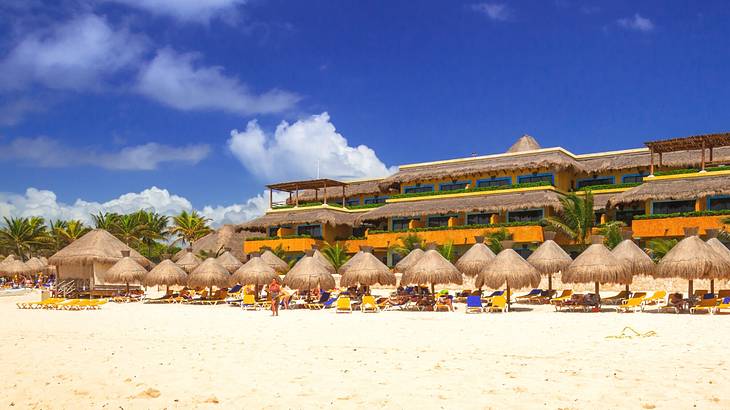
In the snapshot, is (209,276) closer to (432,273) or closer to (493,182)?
(432,273)

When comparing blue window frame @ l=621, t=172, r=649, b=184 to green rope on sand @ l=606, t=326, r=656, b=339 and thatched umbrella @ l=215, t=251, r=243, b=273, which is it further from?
green rope on sand @ l=606, t=326, r=656, b=339

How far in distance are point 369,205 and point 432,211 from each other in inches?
322

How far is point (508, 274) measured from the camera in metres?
21.7

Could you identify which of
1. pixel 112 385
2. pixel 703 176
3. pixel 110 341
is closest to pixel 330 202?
pixel 703 176

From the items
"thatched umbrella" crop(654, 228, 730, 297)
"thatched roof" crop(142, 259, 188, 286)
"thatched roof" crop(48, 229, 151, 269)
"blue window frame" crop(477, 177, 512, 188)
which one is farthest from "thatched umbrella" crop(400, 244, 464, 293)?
"blue window frame" crop(477, 177, 512, 188)

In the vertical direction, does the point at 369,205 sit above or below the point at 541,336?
above

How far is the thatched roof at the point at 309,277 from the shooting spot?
24359 mm

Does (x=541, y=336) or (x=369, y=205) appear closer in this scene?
(x=541, y=336)

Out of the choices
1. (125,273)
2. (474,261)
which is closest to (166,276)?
(125,273)

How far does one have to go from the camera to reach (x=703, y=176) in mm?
31547

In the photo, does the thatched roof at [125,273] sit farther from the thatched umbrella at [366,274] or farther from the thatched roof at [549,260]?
the thatched roof at [549,260]

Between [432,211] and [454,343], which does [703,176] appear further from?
[454,343]

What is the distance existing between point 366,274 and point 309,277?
202 centimetres

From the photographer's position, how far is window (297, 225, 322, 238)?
43.3 m
